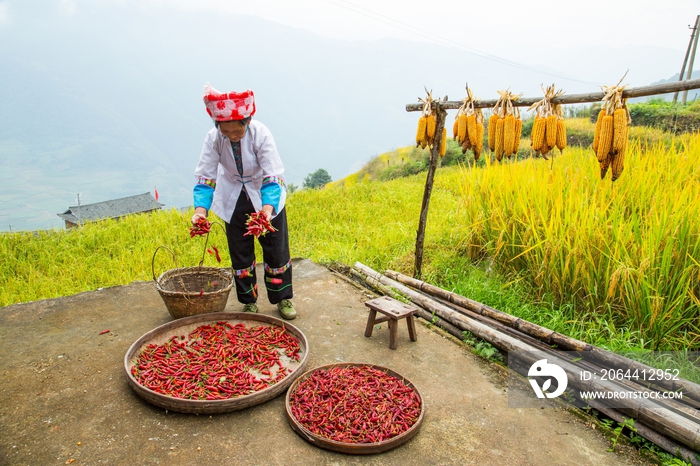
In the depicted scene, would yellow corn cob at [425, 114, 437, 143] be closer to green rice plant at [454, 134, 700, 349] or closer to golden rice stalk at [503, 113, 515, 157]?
golden rice stalk at [503, 113, 515, 157]

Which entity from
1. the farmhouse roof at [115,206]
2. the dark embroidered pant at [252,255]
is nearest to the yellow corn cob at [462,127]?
the dark embroidered pant at [252,255]

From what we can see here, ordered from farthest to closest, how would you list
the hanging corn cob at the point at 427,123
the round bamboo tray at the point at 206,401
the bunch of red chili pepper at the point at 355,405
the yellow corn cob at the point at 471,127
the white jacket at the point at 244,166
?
the hanging corn cob at the point at 427,123
the yellow corn cob at the point at 471,127
the white jacket at the point at 244,166
the round bamboo tray at the point at 206,401
the bunch of red chili pepper at the point at 355,405

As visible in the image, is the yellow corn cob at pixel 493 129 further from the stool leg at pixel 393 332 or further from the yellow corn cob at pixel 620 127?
the stool leg at pixel 393 332

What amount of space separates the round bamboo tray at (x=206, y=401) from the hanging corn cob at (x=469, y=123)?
2.13 metres

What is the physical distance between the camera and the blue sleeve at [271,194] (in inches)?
134

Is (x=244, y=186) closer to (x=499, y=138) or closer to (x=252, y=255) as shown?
(x=252, y=255)

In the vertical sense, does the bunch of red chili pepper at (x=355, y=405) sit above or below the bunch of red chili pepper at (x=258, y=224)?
below

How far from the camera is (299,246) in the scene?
6.23m

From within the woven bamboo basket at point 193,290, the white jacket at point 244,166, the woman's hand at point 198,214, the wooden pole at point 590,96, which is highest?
the wooden pole at point 590,96

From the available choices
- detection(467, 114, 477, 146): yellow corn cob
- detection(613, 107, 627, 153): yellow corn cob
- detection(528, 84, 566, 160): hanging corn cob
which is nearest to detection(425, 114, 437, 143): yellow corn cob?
detection(467, 114, 477, 146): yellow corn cob

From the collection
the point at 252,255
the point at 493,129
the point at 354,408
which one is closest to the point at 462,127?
the point at 493,129

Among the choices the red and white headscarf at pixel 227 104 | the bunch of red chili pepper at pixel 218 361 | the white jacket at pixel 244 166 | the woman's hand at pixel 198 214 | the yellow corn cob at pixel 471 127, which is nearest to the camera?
the bunch of red chili pepper at pixel 218 361

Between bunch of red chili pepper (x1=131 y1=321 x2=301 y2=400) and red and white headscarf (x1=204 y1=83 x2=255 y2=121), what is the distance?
156cm

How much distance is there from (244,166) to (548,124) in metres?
2.29
